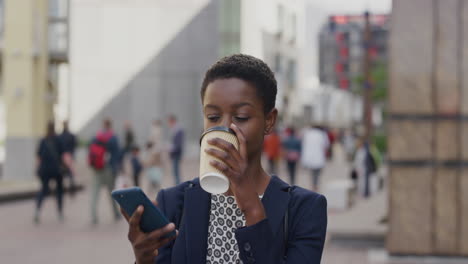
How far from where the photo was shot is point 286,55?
2039 inches

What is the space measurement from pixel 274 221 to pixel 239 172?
0.31 metres

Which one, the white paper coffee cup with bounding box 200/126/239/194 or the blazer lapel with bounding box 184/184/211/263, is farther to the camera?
the blazer lapel with bounding box 184/184/211/263

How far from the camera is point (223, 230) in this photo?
2199mm

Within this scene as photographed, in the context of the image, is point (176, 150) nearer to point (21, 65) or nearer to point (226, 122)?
point (21, 65)

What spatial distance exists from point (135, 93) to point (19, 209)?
20.4m

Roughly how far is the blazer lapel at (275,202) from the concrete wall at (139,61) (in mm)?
32325

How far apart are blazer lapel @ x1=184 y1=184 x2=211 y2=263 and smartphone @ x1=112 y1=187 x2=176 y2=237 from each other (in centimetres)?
21

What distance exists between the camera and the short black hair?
7.14 feet

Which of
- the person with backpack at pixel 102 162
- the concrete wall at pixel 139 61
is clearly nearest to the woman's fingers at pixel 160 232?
the person with backpack at pixel 102 162

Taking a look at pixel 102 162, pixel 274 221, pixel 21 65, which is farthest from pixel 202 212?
pixel 21 65

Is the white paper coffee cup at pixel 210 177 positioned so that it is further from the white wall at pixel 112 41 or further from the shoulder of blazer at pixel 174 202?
the white wall at pixel 112 41

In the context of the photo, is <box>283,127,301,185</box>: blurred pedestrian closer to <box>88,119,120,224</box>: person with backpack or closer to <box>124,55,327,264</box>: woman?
<box>88,119,120,224</box>: person with backpack

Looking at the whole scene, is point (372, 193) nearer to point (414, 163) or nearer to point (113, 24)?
point (414, 163)

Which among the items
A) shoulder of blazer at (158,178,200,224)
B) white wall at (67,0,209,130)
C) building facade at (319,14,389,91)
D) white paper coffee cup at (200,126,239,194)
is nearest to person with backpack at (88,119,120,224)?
shoulder of blazer at (158,178,200,224)
